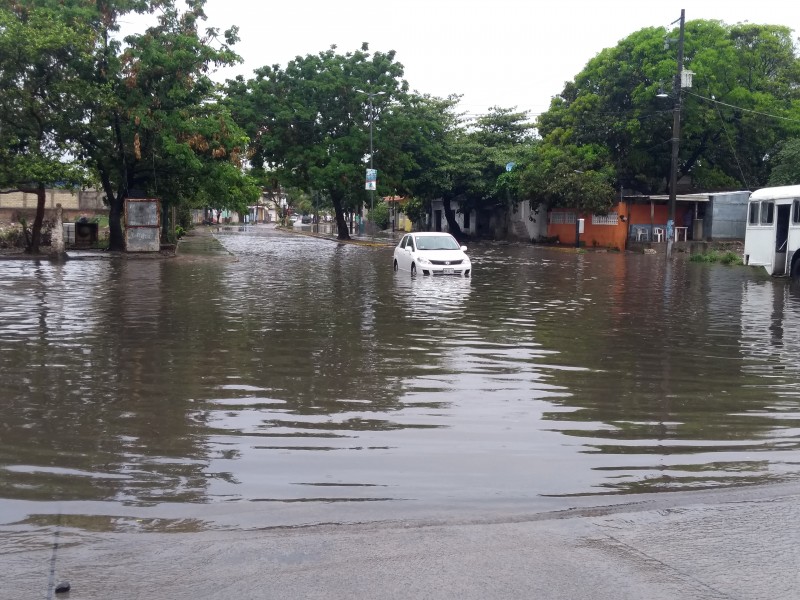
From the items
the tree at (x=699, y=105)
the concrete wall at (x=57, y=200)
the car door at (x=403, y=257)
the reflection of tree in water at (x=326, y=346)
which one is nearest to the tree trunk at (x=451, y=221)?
the tree at (x=699, y=105)

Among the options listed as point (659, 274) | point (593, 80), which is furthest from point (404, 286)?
point (593, 80)

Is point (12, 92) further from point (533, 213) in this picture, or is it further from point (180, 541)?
point (533, 213)

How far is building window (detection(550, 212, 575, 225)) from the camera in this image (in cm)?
5428

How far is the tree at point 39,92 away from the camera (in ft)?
95.9

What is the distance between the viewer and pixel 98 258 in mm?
32219

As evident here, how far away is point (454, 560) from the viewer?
15.0ft

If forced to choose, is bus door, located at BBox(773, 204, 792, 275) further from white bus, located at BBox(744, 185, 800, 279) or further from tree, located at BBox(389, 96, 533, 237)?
tree, located at BBox(389, 96, 533, 237)

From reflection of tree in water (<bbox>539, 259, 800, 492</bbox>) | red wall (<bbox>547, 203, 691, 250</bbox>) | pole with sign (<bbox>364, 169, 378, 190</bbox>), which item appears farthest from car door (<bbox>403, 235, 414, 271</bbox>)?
red wall (<bbox>547, 203, 691, 250</bbox>)

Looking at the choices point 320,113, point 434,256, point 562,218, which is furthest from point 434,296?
point 562,218

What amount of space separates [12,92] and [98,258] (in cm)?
655

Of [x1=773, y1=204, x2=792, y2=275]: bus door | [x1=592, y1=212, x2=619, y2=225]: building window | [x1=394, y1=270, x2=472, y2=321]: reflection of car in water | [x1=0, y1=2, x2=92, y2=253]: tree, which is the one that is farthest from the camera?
[x1=592, y1=212, x2=619, y2=225]: building window

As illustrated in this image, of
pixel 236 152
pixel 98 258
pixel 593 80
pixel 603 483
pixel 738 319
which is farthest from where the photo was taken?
pixel 593 80

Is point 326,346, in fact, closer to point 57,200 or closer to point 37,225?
point 37,225

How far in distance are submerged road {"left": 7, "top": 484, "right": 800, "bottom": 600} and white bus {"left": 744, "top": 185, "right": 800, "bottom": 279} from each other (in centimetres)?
2079
